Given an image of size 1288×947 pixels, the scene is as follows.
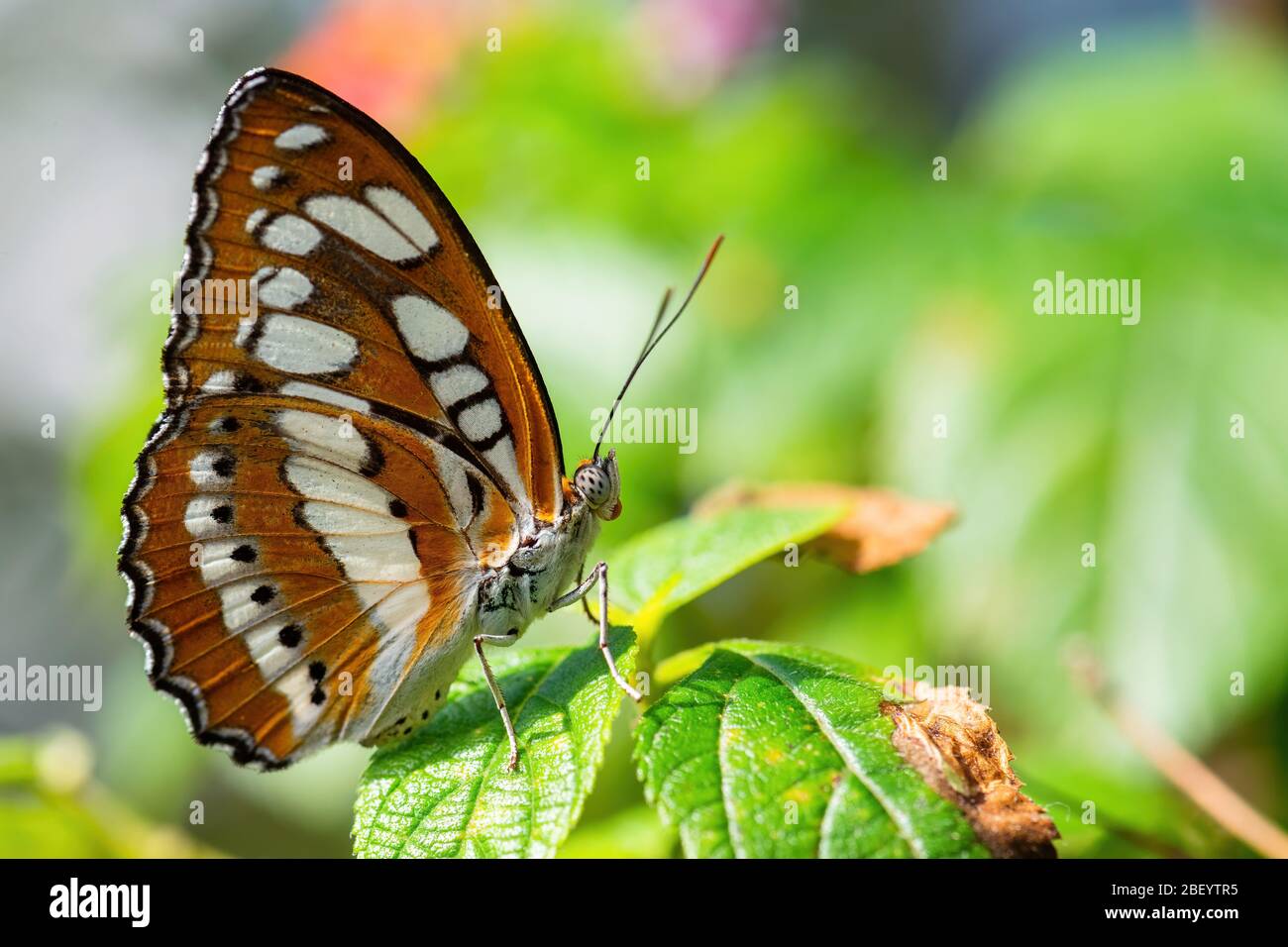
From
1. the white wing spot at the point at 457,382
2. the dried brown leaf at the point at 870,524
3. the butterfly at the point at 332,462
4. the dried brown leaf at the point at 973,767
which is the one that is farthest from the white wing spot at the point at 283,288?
the dried brown leaf at the point at 973,767

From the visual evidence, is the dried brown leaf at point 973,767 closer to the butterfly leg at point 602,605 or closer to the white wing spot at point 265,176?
the butterfly leg at point 602,605

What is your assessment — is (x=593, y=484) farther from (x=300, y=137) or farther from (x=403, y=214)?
(x=300, y=137)

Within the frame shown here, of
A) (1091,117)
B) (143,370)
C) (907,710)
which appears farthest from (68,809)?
(1091,117)

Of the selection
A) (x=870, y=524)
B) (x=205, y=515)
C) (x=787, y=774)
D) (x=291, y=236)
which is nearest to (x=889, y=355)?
(x=870, y=524)

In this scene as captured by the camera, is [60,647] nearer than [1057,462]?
No

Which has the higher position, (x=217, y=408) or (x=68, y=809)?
(x=217, y=408)

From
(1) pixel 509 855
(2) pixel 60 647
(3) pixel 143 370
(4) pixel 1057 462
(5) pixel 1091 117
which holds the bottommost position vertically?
(2) pixel 60 647

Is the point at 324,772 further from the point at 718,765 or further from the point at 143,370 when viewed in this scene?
the point at 718,765
